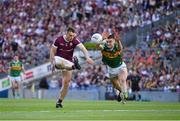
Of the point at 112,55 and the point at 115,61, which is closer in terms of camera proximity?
the point at 112,55

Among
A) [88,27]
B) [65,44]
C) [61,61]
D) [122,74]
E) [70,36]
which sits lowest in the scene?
[122,74]

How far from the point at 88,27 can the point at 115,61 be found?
73.5 feet

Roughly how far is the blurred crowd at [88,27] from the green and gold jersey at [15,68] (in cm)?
623

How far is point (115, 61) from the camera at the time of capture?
29.2m

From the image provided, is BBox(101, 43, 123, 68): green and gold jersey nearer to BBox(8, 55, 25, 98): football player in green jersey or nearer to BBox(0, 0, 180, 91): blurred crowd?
BBox(0, 0, 180, 91): blurred crowd

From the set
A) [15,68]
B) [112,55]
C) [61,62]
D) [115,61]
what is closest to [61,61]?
[61,62]

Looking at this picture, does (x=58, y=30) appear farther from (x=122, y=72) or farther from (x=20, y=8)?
(x=122, y=72)

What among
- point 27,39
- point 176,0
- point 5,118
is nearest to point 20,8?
point 27,39

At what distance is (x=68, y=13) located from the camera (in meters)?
54.4

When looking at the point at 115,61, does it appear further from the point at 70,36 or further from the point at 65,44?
the point at 70,36

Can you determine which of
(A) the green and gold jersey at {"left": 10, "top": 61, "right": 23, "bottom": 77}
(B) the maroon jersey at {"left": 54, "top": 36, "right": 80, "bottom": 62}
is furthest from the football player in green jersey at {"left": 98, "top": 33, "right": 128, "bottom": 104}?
(A) the green and gold jersey at {"left": 10, "top": 61, "right": 23, "bottom": 77}

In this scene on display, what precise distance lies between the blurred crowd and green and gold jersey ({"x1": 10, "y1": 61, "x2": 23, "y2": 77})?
6229 millimetres

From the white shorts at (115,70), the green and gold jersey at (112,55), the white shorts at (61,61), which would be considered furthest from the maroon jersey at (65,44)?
the white shorts at (115,70)

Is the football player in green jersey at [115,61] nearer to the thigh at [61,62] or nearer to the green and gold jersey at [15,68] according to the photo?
the thigh at [61,62]
